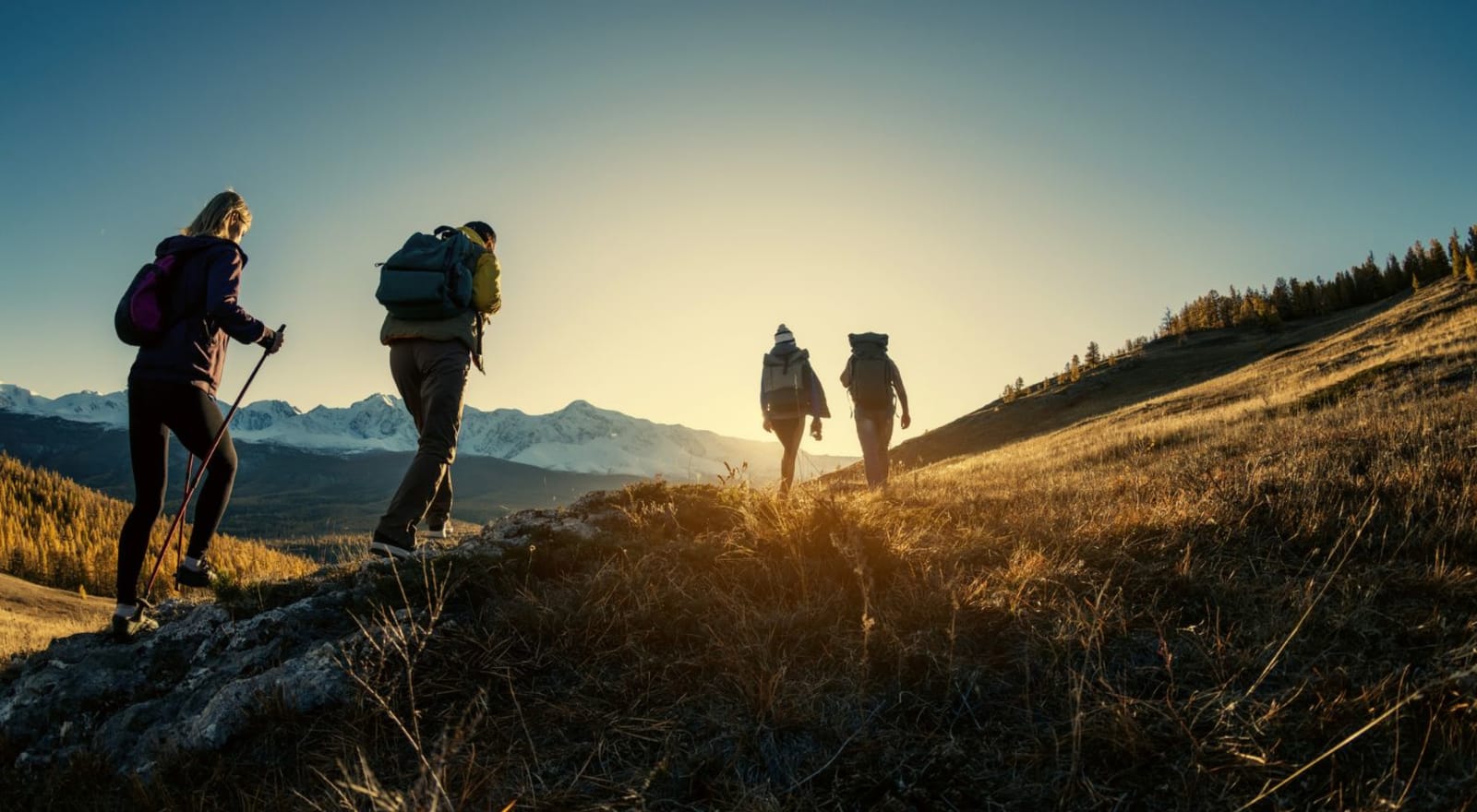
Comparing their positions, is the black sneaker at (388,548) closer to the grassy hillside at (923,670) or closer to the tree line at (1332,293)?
the grassy hillside at (923,670)

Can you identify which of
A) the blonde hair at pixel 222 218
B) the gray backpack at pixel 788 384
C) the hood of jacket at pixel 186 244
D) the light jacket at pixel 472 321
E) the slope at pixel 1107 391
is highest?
the blonde hair at pixel 222 218

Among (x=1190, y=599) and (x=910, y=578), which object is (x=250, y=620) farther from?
(x=1190, y=599)

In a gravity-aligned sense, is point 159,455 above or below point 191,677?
above

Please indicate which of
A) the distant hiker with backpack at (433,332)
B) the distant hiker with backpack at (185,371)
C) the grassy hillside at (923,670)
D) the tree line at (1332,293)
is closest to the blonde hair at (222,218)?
the distant hiker with backpack at (185,371)

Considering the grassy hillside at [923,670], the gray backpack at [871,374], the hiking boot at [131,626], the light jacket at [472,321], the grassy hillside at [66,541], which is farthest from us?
the grassy hillside at [66,541]

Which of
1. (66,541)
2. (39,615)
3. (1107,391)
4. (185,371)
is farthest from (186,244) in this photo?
(1107,391)

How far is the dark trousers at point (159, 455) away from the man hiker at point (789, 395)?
6.62 meters

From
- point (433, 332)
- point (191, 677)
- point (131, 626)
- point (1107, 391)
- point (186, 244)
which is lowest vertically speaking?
point (1107, 391)

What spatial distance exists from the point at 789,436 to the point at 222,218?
23.0 feet

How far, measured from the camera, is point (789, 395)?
32.1 feet

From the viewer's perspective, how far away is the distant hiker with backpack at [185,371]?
4191 millimetres

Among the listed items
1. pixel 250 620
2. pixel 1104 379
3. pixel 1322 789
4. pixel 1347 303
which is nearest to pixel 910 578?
pixel 1322 789

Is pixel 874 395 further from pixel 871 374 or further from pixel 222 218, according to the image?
pixel 222 218

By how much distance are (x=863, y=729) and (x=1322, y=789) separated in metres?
1.34
